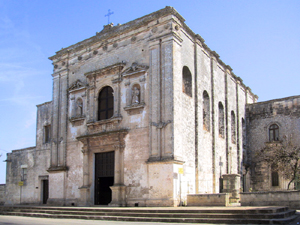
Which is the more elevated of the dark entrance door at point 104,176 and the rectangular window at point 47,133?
the rectangular window at point 47,133

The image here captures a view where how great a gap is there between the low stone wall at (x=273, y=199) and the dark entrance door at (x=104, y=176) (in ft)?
24.9

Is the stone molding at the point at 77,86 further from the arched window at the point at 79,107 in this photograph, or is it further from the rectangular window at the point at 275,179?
the rectangular window at the point at 275,179

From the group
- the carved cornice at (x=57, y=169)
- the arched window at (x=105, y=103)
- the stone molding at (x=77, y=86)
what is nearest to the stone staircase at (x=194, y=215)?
the carved cornice at (x=57, y=169)

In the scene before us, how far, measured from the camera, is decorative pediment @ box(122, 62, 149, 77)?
64.4 ft

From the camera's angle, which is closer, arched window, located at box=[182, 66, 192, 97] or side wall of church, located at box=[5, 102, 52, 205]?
arched window, located at box=[182, 66, 192, 97]

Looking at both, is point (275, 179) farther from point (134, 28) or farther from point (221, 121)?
point (134, 28)

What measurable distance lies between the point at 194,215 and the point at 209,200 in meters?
3.76

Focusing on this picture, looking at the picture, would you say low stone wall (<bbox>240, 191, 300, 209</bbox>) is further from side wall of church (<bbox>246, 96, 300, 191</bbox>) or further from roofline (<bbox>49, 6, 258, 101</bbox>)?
side wall of church (<bbox>246, 96, 300, 191</bbox>)

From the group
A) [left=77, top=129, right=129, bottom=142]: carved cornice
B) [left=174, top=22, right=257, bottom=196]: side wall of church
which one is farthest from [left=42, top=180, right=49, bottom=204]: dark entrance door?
[left=174, top=22, right=257, bottom=196]: side wall of church

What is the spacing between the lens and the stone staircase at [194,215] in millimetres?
11891

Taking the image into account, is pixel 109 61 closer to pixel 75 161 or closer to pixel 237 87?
pixel 75 161

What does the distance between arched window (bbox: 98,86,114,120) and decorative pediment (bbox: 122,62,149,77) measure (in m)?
1.78

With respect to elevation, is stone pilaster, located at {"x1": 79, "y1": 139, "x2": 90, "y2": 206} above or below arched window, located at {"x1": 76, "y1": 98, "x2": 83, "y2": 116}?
below

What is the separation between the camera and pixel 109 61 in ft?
71.3
